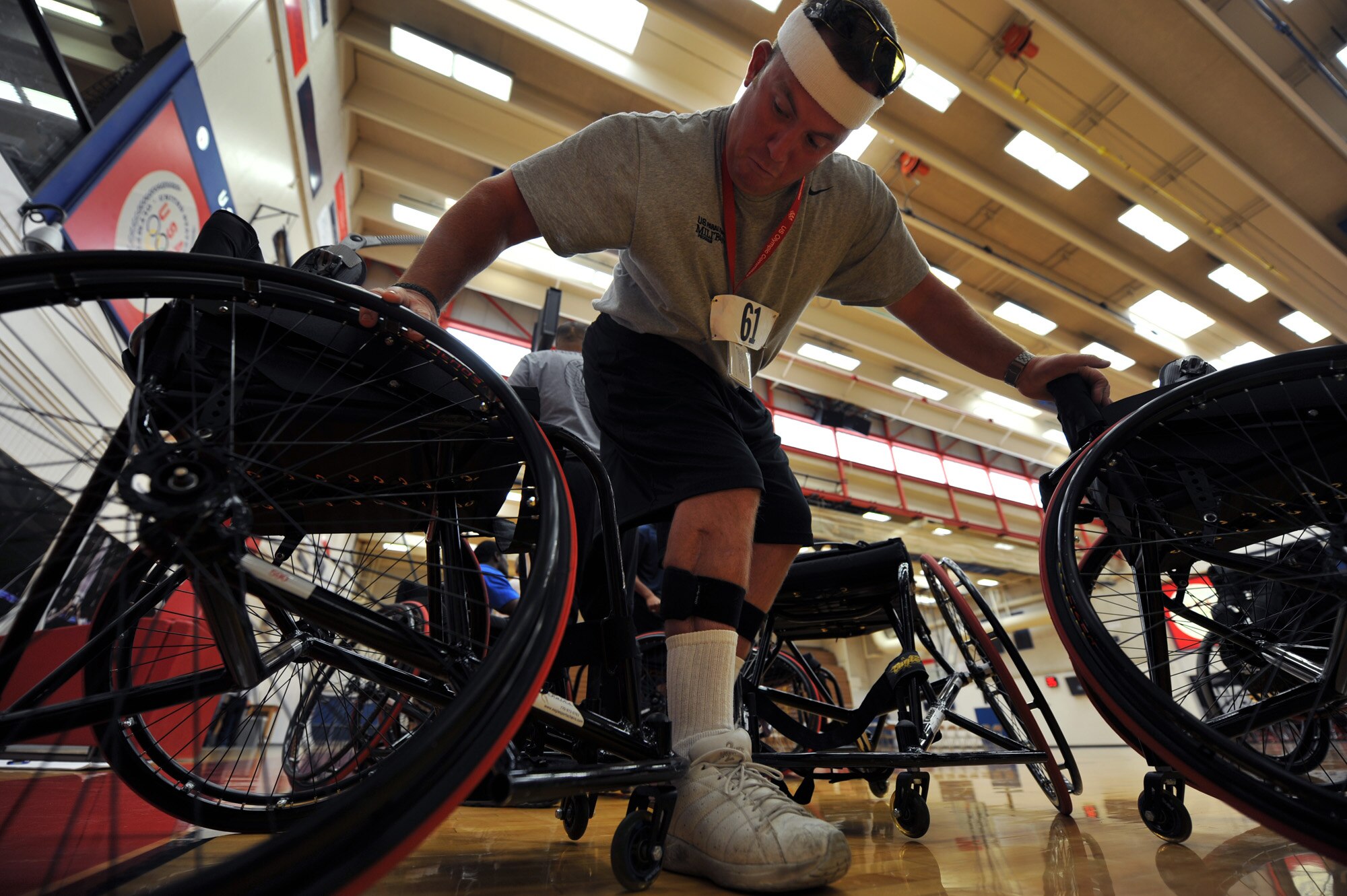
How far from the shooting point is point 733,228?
1.13m

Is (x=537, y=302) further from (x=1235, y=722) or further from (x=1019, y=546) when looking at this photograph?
(x=1019, y=546)

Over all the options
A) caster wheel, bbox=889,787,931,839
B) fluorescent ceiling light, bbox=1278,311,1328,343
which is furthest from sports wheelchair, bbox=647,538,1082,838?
fluorescent ceiling light, bbox=1278,311,1328,343

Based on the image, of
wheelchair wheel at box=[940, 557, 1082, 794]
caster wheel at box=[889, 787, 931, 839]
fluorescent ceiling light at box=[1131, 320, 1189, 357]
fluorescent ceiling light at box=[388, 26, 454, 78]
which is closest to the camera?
caster wheel at box=[889, 787, 931, 839]

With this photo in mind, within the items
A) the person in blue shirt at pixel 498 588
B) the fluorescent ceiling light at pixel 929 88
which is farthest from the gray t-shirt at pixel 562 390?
the fluorescent ceiling light at pixel 929 88

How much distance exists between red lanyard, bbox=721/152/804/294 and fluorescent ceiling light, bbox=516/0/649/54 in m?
4.33

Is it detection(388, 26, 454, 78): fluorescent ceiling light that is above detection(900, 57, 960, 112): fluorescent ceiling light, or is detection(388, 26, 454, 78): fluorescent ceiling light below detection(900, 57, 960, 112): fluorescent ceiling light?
above

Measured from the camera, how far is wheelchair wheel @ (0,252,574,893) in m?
0.50

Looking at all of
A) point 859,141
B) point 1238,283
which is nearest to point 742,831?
point 859,141

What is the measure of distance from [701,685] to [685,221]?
2.37 feet

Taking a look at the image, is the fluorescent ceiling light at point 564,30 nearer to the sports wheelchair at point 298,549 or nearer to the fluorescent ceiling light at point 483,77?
the fluorescent ceiling light at point 483,77

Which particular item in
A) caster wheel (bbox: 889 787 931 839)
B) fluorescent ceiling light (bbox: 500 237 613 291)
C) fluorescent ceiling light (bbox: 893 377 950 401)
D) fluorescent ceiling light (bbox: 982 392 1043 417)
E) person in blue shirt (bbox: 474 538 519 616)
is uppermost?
fluorescent ceiling light (bbox: 500 237 613 291)

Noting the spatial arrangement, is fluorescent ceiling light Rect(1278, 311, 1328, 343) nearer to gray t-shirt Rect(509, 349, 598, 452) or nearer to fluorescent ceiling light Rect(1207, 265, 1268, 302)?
fluorescent ceiling light Rect(1207, 265, 1268, 302)

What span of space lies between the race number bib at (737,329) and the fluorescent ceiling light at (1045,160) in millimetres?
6162

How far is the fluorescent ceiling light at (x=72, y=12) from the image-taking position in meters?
1.91
